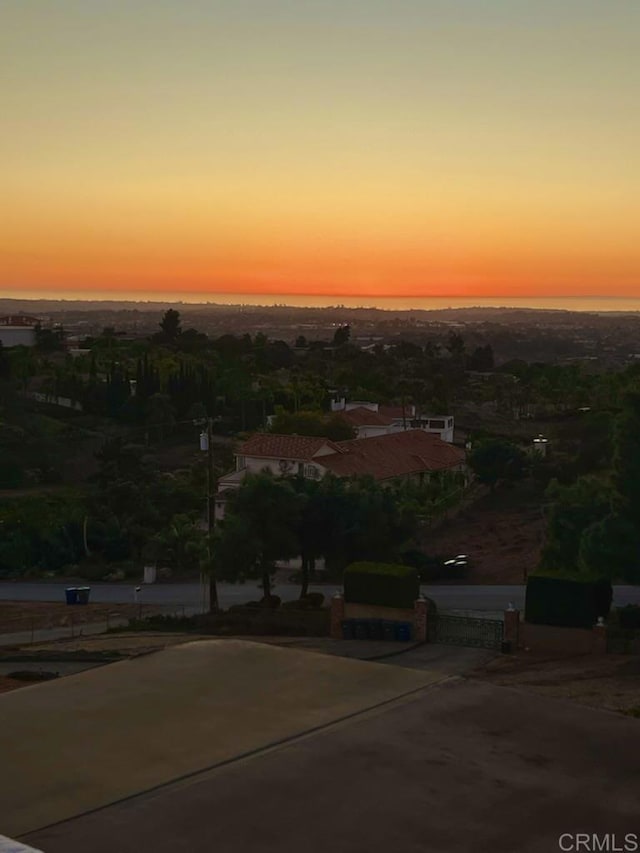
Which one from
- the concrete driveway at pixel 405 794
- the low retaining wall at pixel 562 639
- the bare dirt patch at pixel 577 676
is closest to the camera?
the concrete driveway at pixel 405 794

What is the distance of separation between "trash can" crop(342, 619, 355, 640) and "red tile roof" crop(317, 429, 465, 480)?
22512mm

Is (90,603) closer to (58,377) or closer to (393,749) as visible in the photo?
(393,749)

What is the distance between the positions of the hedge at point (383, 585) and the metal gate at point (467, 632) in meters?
0.95

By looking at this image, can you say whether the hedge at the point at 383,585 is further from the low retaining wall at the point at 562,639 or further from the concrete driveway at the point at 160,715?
the concrete driveway at the point at 160,715

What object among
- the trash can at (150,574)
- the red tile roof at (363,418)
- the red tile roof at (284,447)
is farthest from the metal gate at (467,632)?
the red tile roof at (363,418)

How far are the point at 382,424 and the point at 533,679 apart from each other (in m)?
51.7

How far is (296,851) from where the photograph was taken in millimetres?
9562

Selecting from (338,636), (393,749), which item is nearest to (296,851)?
(393,749)

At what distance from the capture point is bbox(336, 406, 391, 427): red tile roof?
2813 inches

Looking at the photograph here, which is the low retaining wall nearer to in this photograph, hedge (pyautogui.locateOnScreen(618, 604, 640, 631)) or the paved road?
hedge (pyautogui.locateOnScreen(618, 604, 640, 631))

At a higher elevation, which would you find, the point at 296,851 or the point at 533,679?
the point at 296,851

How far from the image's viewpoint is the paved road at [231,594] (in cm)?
3378

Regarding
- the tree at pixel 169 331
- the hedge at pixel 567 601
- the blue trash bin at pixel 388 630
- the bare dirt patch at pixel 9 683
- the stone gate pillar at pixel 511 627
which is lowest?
the blue trash bin at pixel 388 630

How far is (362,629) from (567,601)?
18.2ft
